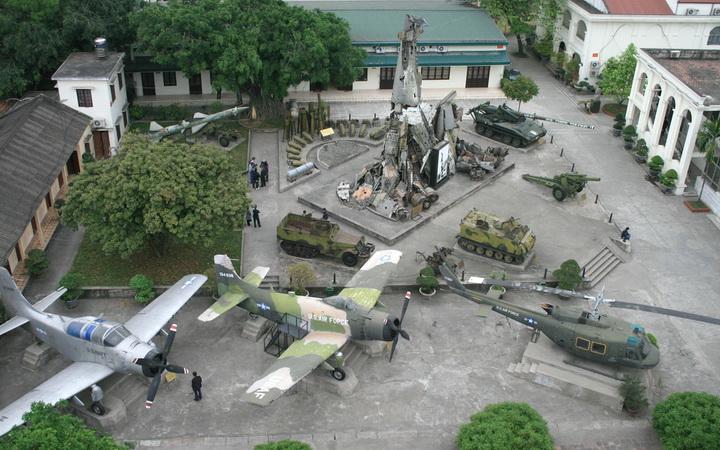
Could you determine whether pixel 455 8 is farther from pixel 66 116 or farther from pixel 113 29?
pixel 66 116

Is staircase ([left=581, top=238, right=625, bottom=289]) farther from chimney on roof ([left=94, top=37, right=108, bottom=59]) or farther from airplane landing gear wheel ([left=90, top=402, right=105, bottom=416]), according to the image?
chimney on roof ([left=94, top=37, right=108, bottom=59])

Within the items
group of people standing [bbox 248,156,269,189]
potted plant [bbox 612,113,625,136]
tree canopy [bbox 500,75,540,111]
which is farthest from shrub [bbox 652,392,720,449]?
tree canopy [bbox 500,75,540,111]

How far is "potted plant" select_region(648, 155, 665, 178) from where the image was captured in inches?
2040

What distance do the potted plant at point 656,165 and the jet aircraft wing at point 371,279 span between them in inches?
977

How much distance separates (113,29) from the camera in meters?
57.0

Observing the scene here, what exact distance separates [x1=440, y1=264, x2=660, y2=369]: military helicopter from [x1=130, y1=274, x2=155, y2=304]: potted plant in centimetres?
1756

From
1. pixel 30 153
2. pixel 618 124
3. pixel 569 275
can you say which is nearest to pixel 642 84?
pixel 618 124

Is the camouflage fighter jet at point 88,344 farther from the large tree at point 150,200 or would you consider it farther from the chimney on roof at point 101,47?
the chimney on roof at point 101,47

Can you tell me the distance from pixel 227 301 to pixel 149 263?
27.0 feet

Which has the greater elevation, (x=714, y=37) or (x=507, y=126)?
(x=714, y=37)

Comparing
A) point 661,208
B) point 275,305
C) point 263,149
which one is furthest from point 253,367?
point 661,208

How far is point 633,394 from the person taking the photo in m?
30.9

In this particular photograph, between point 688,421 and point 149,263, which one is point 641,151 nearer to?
point 688,421

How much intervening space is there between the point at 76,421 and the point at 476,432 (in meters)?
15.4
